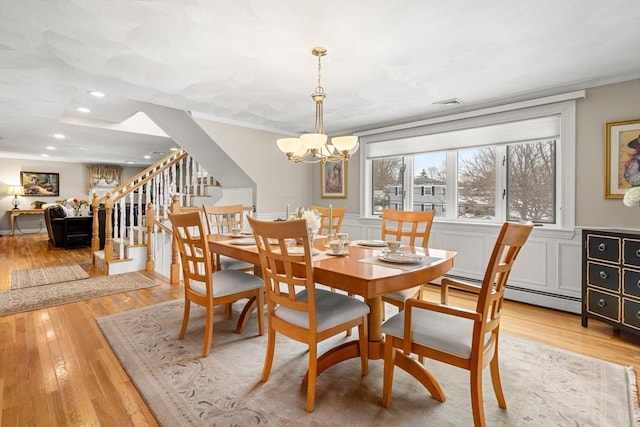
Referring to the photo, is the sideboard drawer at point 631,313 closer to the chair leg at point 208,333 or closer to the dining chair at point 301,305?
the dining chair at point 301,305

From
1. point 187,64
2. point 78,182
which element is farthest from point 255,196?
point 78,182

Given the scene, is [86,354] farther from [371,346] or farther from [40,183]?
[40,183]

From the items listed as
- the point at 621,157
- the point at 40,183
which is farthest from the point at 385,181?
the point at 40,183

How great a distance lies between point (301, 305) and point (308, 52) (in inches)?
72.8

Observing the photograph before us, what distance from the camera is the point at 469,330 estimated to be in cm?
152

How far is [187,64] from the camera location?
2.62 m

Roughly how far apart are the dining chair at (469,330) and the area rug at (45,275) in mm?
4388

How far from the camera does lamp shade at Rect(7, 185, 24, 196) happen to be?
848 cm

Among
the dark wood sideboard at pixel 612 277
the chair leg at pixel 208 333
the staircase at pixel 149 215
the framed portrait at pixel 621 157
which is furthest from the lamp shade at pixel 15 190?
the framed portrait at pixel 621 157

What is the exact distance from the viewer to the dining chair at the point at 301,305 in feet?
5.16

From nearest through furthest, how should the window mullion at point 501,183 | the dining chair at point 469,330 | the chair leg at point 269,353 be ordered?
the dining chair at point 469,330 < the chair leg at point 269,353 < the window mullion at point 501,183

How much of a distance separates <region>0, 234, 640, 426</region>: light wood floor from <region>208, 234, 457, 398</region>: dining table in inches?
39.7

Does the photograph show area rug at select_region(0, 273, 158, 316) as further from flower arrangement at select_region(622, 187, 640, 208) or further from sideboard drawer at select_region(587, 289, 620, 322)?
flower arrangement at select_region(622, 187, 640, 208)

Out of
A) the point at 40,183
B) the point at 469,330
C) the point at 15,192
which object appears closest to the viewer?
the point at 469,330
